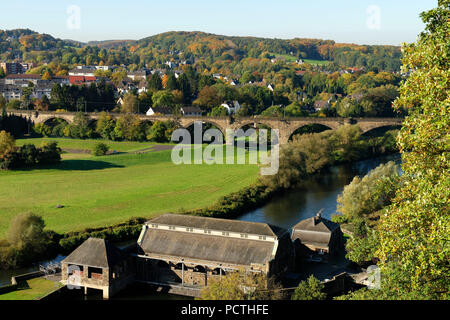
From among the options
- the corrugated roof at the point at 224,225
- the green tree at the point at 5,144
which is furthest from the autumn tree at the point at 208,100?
the corrugated roof at the point at 224,225

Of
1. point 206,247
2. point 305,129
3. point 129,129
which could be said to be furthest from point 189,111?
point 206,247

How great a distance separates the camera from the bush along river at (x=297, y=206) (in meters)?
29.5

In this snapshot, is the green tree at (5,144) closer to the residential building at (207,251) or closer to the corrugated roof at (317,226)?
the residential building at (207,251)

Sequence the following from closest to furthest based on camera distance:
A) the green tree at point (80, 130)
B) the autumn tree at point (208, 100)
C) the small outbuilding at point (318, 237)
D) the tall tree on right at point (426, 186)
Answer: the tall tree on right at point (426, 186) < the small outbuilding at point (318, 237) < the green tree at point (80, 130) < the autumn tree at point (208, 100)

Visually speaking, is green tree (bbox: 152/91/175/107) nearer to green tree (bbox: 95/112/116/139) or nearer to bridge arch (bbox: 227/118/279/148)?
green tree (bbox: 95/112/116/139)

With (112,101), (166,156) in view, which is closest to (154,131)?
(166,156)

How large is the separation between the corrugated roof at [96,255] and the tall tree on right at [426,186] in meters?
18.4

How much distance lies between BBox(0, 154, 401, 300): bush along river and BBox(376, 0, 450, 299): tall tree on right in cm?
1756

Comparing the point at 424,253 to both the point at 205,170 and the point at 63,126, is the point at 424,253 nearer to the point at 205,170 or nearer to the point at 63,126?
the point at 205,170

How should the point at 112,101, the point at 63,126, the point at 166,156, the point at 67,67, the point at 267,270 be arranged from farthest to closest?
the point at 67,67
the point at 112,101
the point at 63,126
the point at 166,156
the point at 267,270

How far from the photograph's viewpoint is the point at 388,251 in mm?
13242

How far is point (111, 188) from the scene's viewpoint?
53062mm

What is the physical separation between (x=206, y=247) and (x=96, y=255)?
19.9ft

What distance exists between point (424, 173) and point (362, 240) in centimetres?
1775
